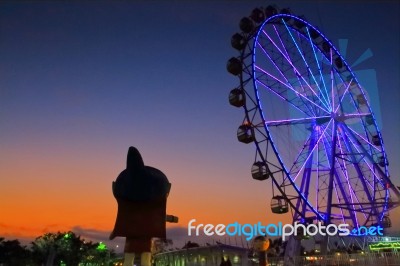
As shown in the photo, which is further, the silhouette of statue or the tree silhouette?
the tree silhouette

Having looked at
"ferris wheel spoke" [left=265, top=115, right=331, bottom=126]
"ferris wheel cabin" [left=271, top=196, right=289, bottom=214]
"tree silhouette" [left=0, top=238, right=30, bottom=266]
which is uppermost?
"ferris wheel spoke" [left=265, top=115, right=331, bottom=126]

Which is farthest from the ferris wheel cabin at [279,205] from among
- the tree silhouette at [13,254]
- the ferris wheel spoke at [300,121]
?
the tree silhouette at [13,254]

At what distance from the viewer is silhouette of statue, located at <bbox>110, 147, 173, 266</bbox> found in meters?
12.9

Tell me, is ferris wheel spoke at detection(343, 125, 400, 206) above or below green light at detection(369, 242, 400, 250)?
above

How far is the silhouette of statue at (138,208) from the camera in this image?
42.2ft

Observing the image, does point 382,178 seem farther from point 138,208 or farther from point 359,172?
point 138,208

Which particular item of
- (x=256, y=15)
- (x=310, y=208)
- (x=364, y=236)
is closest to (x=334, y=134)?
(x=310, y=208)

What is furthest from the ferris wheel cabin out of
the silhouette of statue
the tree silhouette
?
the tree silhouette

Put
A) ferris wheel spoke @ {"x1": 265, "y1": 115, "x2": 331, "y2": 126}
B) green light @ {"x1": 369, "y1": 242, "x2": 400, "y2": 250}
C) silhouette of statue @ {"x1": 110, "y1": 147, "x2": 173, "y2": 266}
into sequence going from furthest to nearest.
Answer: green light @ {"x1": 369, "y1": 242, "x2": 400, "y2": 250}
ferris wheel spoke @ {"x1": 265, "y1": 115, "x2": 331, "y2": 126}
silhouette of statue @ {"x1": 110, "y1": 147, "x2": 173, "y2": 266}

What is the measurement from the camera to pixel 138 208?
13.1m

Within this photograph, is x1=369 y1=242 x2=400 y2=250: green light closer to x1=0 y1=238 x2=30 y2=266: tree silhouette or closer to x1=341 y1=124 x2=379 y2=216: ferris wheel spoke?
x1=341 y1=124 x2=379 y2=216: ferris wheel spoke

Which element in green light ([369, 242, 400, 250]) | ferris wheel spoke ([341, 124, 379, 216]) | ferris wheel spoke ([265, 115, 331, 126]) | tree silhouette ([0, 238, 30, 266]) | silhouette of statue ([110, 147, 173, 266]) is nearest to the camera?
silhouette of statue ([110, 147, 173, 266])

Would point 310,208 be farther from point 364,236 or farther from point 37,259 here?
point 37,259

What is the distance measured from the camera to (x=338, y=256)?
18672 millimetres
